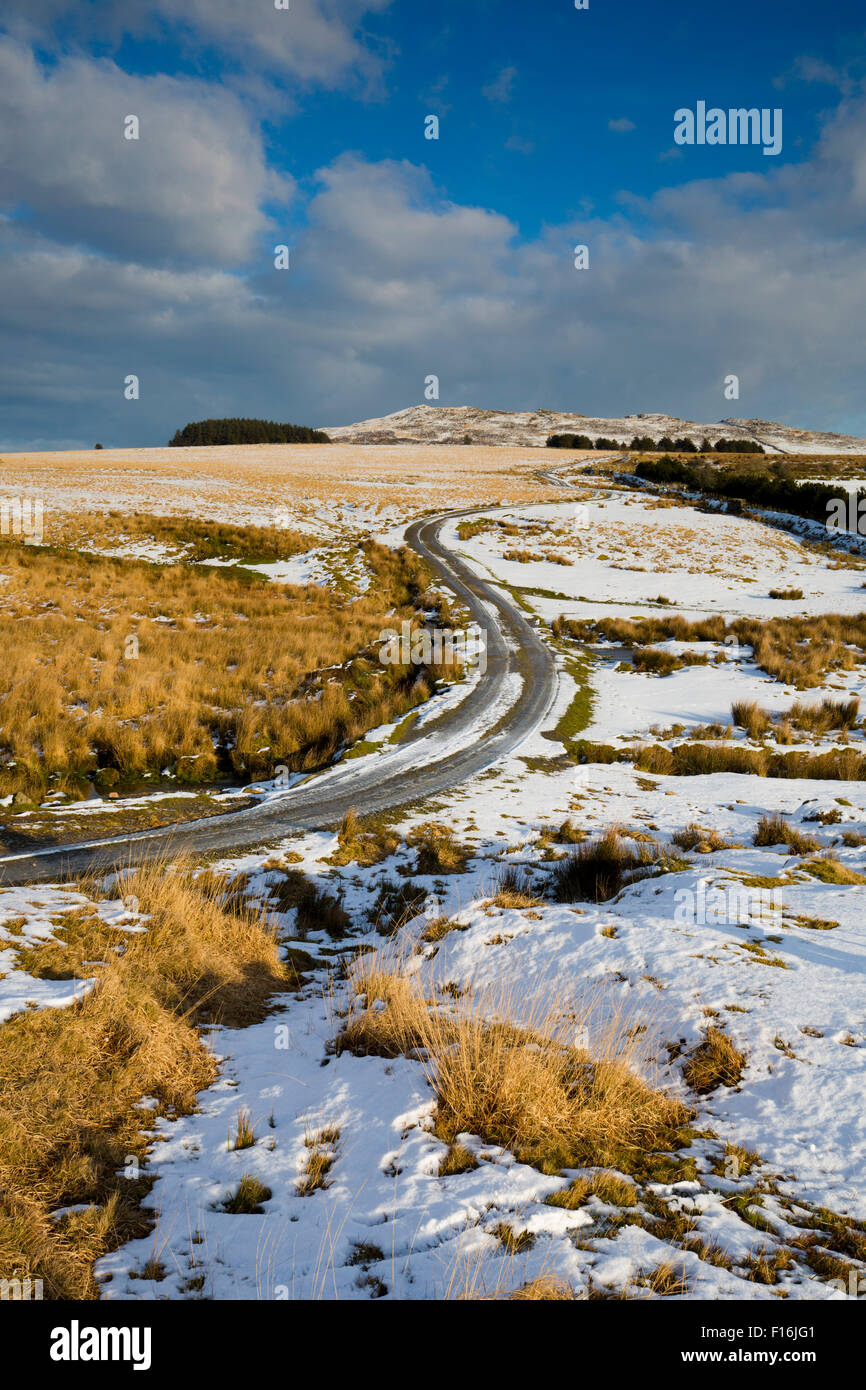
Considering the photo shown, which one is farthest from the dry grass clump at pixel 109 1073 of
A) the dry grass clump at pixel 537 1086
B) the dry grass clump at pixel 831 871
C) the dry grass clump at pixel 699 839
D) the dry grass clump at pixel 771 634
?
the dry grass clump at pixel 771 634

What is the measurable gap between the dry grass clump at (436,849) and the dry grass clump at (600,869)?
1.34 metres

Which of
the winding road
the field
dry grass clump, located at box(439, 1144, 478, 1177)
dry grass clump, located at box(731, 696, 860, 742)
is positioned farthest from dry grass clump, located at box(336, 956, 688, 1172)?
dry grass clump, located at box(731, 696, 860, 742)

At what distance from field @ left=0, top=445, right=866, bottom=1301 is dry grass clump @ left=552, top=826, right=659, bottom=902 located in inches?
1.8

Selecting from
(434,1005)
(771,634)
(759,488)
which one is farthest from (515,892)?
(759,488)

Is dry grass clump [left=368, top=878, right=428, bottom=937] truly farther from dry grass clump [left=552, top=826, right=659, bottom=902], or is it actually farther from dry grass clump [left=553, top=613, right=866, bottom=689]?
dry grass clump [left=553, top=613, right=866, bottom=689]

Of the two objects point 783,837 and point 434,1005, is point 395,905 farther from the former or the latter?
point 783,837

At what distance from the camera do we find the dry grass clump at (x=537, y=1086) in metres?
3.90

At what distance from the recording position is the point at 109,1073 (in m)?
4.25

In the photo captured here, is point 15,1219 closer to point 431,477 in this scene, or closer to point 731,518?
point 731,518

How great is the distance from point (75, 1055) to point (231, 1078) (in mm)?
1018

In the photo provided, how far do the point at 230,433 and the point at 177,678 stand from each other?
152 m

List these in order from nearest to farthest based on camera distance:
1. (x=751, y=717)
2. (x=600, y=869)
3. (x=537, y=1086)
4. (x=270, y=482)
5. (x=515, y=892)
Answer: (x=537, y=1086)
(x=515, y=892)
(x=600, y=869)
(x=751, y=717)
(x=270, y=482)

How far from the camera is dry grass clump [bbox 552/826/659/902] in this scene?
27.0 ft

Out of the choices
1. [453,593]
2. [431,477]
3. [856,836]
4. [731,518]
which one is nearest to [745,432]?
[431,477]
